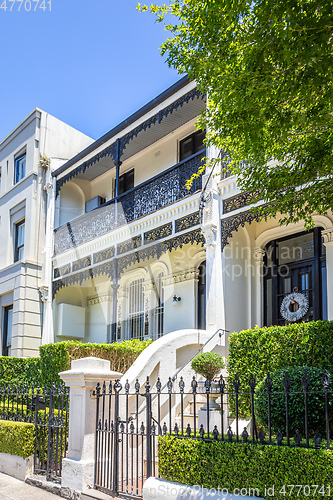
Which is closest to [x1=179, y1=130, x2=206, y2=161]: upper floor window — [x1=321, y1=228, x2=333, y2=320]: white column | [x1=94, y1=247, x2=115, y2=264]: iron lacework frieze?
[x1=94, y1=247, x2=115, y2=264]: iron lacework frieze

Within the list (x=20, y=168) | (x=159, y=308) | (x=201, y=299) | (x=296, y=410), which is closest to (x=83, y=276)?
(x=159, y=308)

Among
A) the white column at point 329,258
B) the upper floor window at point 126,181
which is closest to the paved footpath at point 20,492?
the white column at point 329,258

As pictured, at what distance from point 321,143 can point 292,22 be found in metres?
Result: 1.97

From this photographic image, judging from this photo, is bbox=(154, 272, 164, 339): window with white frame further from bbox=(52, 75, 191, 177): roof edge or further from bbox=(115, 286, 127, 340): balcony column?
bbox=(52, 75, 191, 177): roof edge

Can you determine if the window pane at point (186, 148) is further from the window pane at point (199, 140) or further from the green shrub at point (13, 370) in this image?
the green shrub at point (13, 370)

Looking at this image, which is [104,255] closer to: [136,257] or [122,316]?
[136,257]

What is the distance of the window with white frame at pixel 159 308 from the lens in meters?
16.2

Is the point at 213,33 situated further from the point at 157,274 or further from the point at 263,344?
the point at 157,274

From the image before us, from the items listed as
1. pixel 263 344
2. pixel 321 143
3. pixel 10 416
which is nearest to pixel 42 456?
pixel 10 416

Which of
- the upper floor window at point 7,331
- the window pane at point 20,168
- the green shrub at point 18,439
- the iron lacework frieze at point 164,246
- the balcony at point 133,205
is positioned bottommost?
the green shrub at point 18,439

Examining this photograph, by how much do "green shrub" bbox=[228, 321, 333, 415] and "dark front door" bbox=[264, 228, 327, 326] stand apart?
2.90 metres

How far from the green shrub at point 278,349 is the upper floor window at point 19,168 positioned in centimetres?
1400

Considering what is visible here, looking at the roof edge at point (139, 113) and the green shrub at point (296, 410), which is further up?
the roof edge at point (139, 113)

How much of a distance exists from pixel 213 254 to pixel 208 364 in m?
2.93
